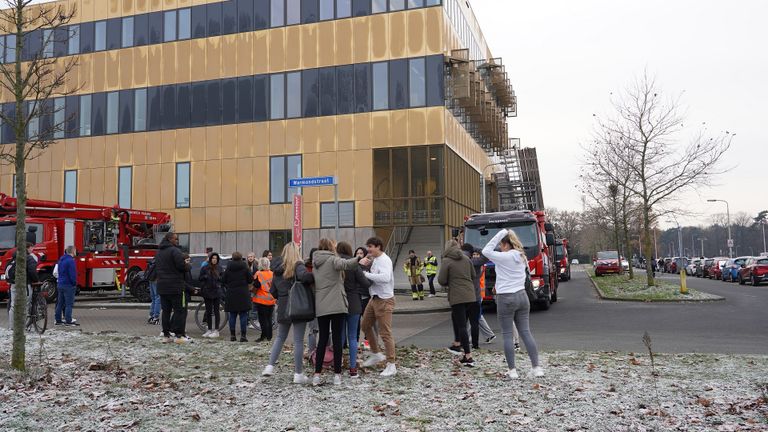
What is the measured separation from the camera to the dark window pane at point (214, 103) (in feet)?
113

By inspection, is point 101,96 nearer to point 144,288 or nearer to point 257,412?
point 144,288

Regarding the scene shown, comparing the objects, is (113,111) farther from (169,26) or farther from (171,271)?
(171,271)

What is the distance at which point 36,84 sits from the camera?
9.54m

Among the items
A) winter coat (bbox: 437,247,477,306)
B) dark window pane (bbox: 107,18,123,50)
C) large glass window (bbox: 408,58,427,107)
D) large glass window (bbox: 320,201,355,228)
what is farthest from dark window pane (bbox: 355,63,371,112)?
winter coat (bbox: 437,247,477,306)

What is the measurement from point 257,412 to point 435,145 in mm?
25669

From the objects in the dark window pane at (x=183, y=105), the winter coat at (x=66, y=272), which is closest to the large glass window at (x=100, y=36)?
the dark window pane at (x=183, y=105)

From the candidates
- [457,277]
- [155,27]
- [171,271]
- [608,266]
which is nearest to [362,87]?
[155,27]

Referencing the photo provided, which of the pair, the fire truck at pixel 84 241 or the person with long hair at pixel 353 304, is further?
the fire truck at pixel 84 241

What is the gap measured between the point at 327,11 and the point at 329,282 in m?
27.6

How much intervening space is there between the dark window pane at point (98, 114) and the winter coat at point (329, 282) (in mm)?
32826

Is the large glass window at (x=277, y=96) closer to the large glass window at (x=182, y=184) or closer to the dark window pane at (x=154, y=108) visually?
the large glass window at (x=182, y=184)

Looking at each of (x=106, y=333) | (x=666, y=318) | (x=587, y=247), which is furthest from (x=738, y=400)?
(x=587, y=247)

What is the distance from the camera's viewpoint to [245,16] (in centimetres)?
3419

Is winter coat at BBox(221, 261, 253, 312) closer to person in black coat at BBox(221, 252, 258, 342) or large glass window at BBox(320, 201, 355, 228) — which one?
person in black coat at BBox(221, 252, 258, 342)
